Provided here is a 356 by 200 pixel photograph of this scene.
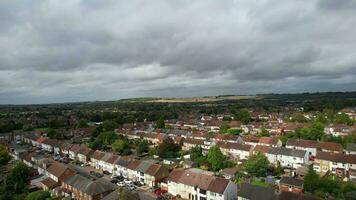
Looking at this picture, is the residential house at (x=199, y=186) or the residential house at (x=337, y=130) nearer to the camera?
the residential house at (x=199, y=186)

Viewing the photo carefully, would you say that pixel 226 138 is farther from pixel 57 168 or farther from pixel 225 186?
pixel 57 168

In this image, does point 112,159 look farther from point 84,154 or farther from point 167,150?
point 167,150

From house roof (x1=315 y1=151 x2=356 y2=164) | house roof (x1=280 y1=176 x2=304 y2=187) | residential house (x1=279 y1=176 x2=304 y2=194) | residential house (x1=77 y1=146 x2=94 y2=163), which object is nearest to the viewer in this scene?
residential house (x1=279 y1=176 x2=304 y2=194)

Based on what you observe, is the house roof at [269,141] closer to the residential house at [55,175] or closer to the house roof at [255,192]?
the house roof at [255,192]

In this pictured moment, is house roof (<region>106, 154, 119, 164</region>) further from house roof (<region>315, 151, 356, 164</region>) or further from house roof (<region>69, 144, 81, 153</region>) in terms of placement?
house roof (<region>315, 151, 356, 164</region>)

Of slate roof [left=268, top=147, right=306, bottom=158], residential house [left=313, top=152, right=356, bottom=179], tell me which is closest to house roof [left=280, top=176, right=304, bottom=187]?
residential house [left=313, top=152, right=356, bottom=179]

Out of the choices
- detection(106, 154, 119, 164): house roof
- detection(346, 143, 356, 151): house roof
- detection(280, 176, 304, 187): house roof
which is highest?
detection(346, 143, 356, 151): house roof

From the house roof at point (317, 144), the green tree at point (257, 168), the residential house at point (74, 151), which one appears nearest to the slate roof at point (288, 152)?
the house roof at point (317, 144)
